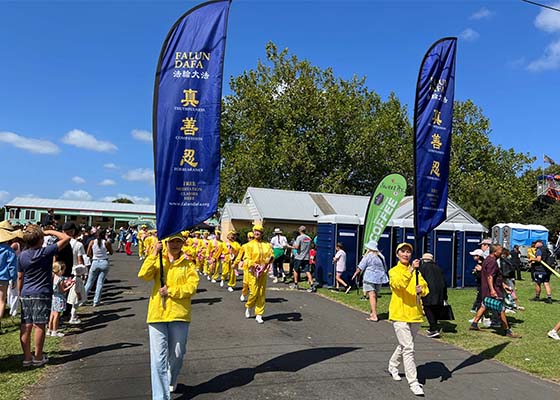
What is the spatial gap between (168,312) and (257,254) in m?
4.83

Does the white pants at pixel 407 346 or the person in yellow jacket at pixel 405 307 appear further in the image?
the person in yellow jacket at pixel 405 307

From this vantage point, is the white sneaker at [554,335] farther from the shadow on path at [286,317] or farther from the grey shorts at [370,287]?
the shadow on path at [286,317]

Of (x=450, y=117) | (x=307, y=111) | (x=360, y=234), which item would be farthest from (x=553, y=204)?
(x=450, y=117)

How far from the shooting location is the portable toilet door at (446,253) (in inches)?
667

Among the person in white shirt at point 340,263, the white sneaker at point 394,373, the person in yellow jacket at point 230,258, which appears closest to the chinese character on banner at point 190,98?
the white sneaker at point 394,373

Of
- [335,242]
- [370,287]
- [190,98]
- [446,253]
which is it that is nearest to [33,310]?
[190,98]

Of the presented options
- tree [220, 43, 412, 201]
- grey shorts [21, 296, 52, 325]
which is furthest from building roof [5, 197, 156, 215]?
grey shorts [21, 296, 52, 325]

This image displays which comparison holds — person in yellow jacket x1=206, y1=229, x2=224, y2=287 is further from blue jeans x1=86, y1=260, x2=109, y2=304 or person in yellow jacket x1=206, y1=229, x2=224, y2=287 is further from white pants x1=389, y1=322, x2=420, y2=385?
white pants x1=389, y1=322, x2=420, y2=385

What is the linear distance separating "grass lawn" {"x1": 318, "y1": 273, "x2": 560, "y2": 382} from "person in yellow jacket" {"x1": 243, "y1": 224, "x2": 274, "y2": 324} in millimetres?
3070

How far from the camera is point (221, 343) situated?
300 inches

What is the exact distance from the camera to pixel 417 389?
5.60 meters

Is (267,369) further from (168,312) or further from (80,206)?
(80,206)

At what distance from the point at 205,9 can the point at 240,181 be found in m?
35.1

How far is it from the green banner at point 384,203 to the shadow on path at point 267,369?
6224mm
